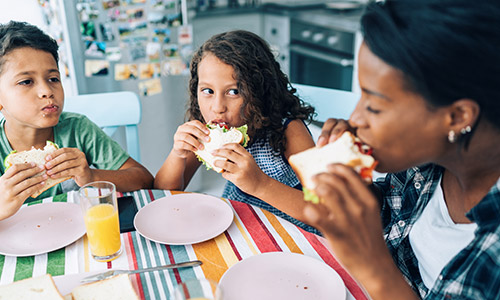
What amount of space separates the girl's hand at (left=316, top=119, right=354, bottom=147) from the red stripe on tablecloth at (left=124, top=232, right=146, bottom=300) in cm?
55

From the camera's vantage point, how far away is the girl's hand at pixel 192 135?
4.70ft

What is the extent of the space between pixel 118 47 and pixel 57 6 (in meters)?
0.41

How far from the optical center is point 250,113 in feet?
5.19

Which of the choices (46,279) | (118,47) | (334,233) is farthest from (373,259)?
(118,47)

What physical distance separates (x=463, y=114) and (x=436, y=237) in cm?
41

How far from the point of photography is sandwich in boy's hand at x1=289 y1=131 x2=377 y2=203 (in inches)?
32.6

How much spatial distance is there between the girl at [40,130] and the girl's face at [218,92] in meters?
0.40

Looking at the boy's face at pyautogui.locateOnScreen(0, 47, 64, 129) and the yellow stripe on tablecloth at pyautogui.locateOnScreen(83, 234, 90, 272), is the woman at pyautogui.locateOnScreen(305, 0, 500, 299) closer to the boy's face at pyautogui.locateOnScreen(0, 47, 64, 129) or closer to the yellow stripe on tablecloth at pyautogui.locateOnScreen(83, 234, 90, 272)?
the yellow stripe on tablecloth at pyautogui.locateOnScreen(83, 234, 90, 272)

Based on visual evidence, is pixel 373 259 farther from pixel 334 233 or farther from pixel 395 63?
pixel 395 63

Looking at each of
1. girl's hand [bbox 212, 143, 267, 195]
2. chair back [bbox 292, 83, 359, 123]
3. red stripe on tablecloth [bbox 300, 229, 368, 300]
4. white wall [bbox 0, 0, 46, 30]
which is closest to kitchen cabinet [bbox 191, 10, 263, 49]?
white wall [bbox 0, 0, 46, 30]

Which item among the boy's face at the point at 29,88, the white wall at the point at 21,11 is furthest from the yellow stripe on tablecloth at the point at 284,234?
the white wall at the point at 21,11

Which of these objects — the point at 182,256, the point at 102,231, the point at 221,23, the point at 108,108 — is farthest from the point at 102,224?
the point at 221,23

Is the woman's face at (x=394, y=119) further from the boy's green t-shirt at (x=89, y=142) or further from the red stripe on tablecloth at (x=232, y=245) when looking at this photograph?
the boy's green t-shirt at (x=89, y=142)

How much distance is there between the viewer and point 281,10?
11.5 ft
